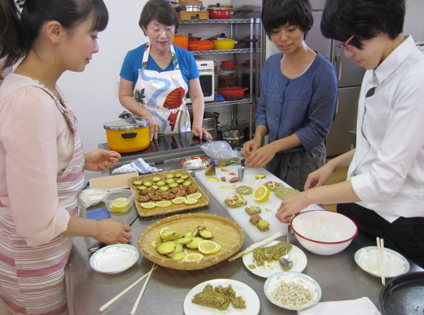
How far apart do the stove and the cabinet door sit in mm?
2903

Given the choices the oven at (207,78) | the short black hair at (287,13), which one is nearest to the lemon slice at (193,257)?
the short black hair at (287,13)

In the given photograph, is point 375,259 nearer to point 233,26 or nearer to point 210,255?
point 210,255

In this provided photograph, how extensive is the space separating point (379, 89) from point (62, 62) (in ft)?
3.57

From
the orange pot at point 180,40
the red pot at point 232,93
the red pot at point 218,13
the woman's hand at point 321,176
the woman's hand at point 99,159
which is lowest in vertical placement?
the red pot at point 232,93

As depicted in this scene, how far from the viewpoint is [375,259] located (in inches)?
45.3

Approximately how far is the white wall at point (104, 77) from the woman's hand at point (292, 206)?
3.11 metres

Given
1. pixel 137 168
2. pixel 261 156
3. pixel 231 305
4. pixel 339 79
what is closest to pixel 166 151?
pixel 137 168

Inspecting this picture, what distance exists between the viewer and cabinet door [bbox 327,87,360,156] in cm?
465

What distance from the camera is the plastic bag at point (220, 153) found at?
2025 millimetres

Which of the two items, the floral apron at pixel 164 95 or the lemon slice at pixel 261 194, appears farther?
the floral apron at pixel 164 95

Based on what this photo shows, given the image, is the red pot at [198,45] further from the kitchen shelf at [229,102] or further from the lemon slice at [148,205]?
the lemon slice at [148,205]

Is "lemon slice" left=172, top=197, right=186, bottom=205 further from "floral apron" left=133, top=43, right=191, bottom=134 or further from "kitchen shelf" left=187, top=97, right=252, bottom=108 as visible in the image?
"kitchen shelf" left=187, top=97, right=252, bottom=108

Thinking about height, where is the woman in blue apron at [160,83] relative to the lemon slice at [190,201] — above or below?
above

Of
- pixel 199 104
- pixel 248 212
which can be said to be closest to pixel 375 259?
pixel 248 212
